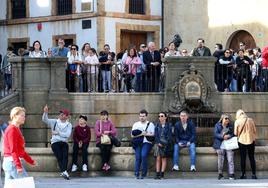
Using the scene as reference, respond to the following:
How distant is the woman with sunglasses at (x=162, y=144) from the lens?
21.1 m

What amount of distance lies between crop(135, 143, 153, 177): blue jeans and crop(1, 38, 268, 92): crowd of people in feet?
15.7

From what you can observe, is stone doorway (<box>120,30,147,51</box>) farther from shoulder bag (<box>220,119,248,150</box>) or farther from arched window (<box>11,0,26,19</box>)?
shoulder bag (<box>220,119,248,150</box>)

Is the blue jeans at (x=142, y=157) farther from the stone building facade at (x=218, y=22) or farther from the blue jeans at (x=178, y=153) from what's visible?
the stone building facade at (x=218, y=22)

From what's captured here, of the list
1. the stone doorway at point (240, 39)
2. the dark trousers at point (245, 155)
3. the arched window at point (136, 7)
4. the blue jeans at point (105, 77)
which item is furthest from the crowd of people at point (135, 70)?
the arched window at point (136, 7)

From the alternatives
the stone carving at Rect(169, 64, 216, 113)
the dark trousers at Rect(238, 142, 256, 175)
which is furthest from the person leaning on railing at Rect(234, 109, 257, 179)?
the stone carving at Rect(169, 64, 216, 113)

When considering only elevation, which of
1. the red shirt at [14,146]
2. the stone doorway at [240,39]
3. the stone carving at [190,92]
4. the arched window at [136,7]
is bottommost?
the red shirt at [14,146]

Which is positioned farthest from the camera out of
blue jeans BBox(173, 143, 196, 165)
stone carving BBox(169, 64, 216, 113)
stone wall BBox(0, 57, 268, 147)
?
stone carving BBox(169, 64, 216, 113)

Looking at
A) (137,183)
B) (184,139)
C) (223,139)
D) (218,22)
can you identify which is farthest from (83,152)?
(218,22)

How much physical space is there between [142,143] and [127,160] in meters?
0.63

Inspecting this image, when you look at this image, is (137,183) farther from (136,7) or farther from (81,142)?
(136,7)

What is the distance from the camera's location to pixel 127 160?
21578 millimetres

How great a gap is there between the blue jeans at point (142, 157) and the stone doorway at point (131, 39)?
651 inches

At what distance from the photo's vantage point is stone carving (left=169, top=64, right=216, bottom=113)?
2520cm

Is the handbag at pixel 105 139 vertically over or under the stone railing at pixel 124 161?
over
